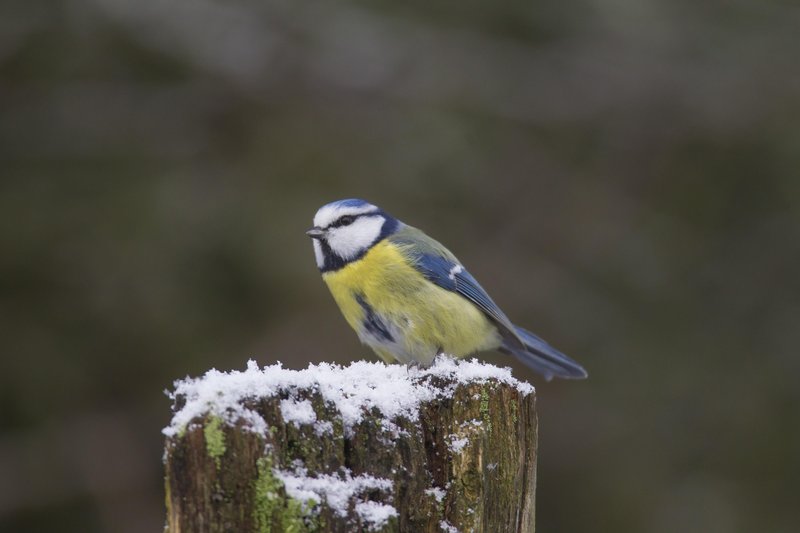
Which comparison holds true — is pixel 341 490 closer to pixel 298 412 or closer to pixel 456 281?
pixel 298 412

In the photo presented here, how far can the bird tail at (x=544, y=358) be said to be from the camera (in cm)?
402


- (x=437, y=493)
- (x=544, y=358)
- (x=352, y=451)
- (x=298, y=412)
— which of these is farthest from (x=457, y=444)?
(x=544, y=358)

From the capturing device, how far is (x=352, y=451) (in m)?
1.89

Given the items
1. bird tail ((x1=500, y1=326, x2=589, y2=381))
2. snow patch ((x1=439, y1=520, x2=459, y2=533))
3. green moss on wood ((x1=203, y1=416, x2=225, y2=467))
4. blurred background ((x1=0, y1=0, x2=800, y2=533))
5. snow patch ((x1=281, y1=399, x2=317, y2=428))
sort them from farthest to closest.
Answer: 1. blurred background ((x1=0, y1=0, x2=800, y2=533))
2. bird tail ((x1=500, y1=326, x2=589, y2=381))
3. snow patch ((x1=439, y1=520, x2=459, y2=533))
4. snow patch ((x1=281, y1=399, x2=317, y2=428))
5. green moss on wood ((x1=203, y1=416, x2=225, y2=467))

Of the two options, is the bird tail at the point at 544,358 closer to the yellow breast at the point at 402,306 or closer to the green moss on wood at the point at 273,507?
the yellow breast at the point at 402,306

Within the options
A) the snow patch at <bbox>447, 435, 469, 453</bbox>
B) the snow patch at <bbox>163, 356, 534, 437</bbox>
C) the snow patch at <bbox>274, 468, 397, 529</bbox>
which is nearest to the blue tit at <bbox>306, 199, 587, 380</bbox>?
the snow patch at <bbox>163, 356, 534, 437</bbox>

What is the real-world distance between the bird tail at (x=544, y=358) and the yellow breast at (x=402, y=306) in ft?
1.45

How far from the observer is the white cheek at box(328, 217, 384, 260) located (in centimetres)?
365

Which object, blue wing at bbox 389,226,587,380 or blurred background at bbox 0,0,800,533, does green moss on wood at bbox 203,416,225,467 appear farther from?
blurred background at bbox 0,0,800,533

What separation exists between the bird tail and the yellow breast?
44 centimetres

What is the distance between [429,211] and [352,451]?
4320 millimetres

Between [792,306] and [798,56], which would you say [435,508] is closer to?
[792,306]

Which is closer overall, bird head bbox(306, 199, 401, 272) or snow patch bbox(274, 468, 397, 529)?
snow patch bbox(274, 468, 397, 529)

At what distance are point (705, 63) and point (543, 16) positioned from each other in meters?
1.22
